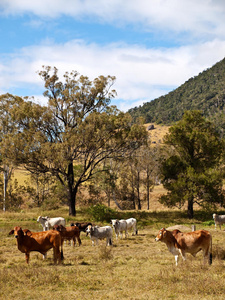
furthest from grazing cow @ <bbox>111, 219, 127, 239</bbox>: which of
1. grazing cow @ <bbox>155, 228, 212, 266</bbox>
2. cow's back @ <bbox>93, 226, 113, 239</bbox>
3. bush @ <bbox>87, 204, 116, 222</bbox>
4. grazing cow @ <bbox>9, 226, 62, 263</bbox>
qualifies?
bush @ <bbox>87, 204, 116, 222</bbox>

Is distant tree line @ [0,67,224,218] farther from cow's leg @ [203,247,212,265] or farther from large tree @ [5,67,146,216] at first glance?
cow's leg @ [203,247,212,265]

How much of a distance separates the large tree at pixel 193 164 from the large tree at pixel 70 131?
4358 mm

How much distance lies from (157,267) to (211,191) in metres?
19.8

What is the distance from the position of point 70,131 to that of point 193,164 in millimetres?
14035

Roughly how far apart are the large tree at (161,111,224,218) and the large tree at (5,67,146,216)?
14.3ft

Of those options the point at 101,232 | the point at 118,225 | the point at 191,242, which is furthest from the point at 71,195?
the point at 191,242

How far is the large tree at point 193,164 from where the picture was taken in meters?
30.0

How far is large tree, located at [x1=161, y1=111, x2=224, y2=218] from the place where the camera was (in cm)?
3003

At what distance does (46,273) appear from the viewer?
420 inches

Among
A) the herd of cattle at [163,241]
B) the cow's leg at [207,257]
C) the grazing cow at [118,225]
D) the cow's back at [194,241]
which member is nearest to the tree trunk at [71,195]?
the grazing cow at [118,225]

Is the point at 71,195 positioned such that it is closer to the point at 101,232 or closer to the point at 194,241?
the point at 101,232

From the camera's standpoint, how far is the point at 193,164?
32062 millimetres

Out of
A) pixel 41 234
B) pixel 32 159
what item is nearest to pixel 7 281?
pixel 41 234

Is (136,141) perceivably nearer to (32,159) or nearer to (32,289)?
(32,159)
